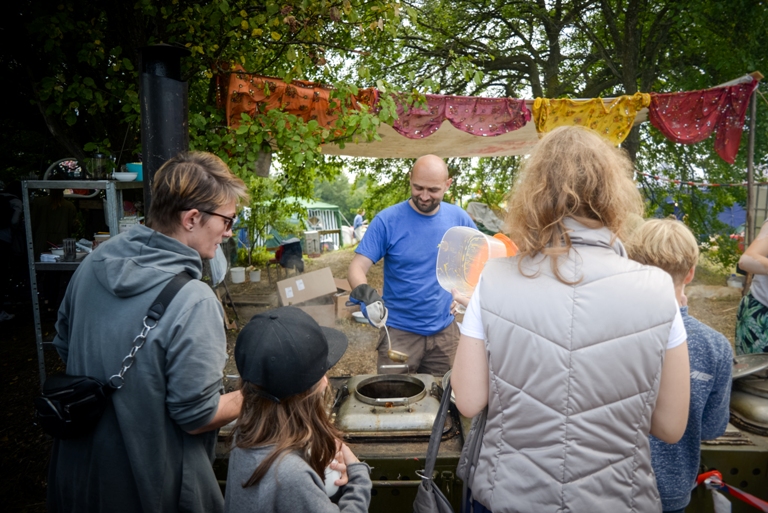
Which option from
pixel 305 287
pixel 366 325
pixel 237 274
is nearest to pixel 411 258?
pixel 366 325

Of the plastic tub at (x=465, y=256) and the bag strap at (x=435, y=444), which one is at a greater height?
the plastic tub at (x=465, y=256)

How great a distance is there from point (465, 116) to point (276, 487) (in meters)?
4.39

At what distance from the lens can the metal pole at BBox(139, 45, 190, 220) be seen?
2578 millimetres

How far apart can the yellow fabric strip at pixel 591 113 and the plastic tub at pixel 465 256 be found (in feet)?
9.86

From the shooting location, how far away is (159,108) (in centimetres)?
260

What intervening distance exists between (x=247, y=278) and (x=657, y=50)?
8.11 m

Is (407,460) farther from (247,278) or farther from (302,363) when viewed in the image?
(247,278)

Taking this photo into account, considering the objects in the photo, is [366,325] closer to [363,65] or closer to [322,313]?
[322,313]

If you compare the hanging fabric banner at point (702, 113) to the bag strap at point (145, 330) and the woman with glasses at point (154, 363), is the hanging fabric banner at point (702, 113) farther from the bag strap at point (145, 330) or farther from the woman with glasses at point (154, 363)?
the bag strap at point (145, 330)

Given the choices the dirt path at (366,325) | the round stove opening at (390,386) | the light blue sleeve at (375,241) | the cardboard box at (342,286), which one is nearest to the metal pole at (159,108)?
the light blue sleeve at (375,241)

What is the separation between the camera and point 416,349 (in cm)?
300

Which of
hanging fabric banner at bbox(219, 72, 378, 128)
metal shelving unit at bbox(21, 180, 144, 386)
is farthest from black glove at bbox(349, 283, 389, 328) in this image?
metal shelving unit at bbox(21, 180, 144, 386)

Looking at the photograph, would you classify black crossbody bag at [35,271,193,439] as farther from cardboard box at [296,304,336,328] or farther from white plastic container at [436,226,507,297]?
cardboard box at [296,304,336,328]

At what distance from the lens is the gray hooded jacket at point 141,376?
126 centimetres
